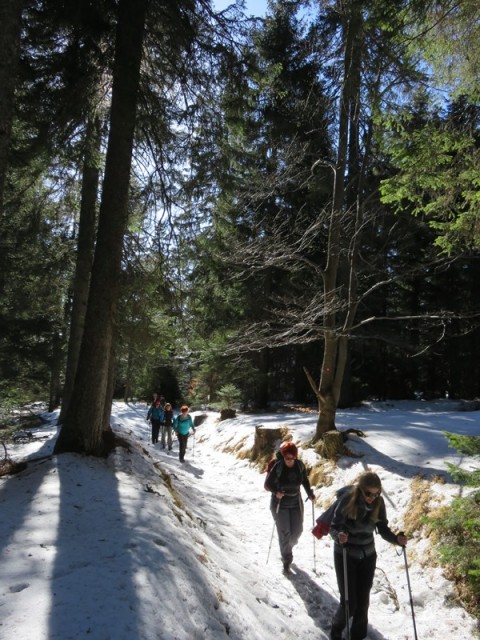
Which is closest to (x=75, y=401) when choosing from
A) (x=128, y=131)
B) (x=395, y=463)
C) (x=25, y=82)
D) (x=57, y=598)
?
(x=57, y=598)

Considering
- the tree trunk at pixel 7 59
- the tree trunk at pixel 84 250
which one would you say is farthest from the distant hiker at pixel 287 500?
the tree trunk at pixel 84 250

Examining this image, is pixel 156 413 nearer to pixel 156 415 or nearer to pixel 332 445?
pixel 156 415

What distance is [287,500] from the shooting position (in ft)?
20.0

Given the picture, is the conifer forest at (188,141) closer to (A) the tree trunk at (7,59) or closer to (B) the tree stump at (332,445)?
(A) the tree trunk at (7,59)

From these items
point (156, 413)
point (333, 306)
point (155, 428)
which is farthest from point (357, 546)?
point (155, 428)

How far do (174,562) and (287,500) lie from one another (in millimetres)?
2504

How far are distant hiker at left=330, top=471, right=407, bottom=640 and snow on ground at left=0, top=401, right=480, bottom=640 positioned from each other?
0.47 metres

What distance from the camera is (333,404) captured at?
10586 mm

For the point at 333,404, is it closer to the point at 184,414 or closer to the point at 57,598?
the point at 184,414

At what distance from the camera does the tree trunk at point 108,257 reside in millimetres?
6777

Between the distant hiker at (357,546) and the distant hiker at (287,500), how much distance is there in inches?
64.4

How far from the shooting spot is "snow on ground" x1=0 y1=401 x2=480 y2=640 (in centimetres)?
→ 305

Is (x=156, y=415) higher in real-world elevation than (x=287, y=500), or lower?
lower

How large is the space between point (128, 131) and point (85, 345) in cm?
373
